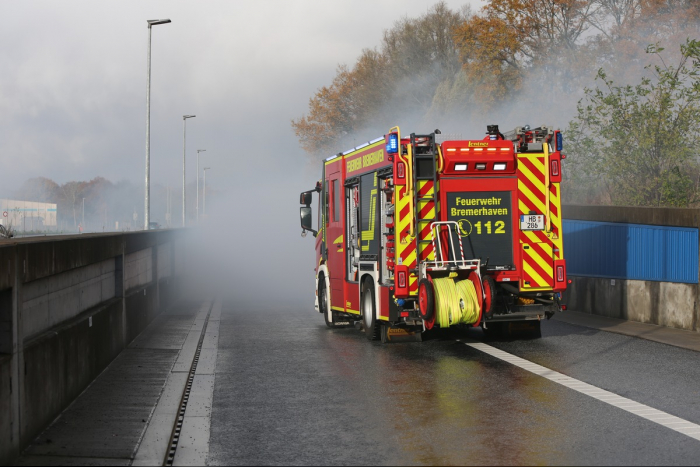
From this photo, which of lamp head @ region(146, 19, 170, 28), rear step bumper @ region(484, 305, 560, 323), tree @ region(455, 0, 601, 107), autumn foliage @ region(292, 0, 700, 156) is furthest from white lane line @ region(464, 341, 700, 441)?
tree @ region(455, 0, 601, 107)

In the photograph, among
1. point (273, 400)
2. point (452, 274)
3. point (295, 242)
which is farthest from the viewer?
point (295, 242)

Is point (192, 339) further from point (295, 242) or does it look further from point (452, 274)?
point (295, 242)

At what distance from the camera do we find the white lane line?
834 cm

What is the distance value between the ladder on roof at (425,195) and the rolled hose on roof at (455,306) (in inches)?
26.3

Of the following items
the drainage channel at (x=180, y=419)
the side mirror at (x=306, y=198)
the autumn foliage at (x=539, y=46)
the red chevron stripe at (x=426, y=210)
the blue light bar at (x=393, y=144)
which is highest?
the autumn foliage at (x=539, y=46)

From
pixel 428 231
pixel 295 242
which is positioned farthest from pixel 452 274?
pixel 295 242

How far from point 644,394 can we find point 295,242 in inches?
2288

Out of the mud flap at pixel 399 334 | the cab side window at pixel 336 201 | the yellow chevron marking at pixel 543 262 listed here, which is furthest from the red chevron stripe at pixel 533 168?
the cab side window at pixel 336 201

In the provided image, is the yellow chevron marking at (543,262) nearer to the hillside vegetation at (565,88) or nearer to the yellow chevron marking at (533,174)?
the yellow chevron marking at (533,174)

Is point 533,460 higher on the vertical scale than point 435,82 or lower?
lower

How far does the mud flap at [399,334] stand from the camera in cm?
1494

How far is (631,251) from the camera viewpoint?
18.5m

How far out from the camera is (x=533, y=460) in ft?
23.3

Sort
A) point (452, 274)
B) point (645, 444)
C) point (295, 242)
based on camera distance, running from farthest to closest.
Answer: point (295, 242), point (452, 274), point (645, 444)
